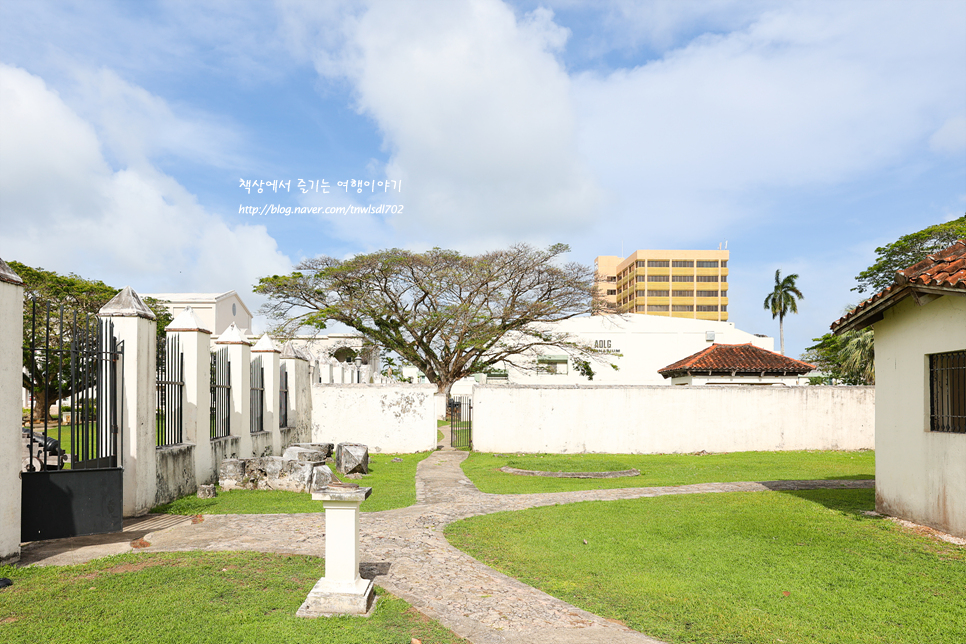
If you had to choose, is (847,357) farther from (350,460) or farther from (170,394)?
(170,394)

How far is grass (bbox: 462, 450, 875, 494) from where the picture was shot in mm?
12148

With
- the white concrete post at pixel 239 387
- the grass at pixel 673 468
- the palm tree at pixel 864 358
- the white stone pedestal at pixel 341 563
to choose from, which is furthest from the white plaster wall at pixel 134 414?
the palm tree at pixel 864 358

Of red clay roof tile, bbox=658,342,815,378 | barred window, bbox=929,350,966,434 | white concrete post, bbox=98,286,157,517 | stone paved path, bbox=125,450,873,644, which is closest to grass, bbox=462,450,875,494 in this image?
stone paved path, bbox=125,450,873,644

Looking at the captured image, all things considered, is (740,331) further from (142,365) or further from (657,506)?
(142,365)

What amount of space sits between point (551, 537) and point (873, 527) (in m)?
3.90

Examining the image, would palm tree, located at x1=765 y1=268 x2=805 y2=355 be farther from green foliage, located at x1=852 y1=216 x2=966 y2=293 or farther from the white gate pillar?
the white gate pillar

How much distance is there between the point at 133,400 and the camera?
818cm

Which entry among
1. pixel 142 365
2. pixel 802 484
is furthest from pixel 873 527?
pixel 142 365

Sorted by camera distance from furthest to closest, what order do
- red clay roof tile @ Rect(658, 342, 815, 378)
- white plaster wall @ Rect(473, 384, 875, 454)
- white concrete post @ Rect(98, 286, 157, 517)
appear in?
1. red clay roof tile @ Rect(658, 342, 815, 378)
2. white plaster wall @ Rect(473, 384, 875, 454)
3. white concrete post @ Rect(98, 286, 157, 517)

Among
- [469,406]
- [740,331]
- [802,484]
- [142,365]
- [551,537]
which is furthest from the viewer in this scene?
[740,331]

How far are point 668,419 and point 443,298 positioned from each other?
11713 mm

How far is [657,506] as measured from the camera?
30.5ft

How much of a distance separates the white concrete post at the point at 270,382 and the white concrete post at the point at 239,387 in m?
1.80

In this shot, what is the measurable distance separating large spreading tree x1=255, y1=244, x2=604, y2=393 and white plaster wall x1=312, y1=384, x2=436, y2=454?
7.97 m
